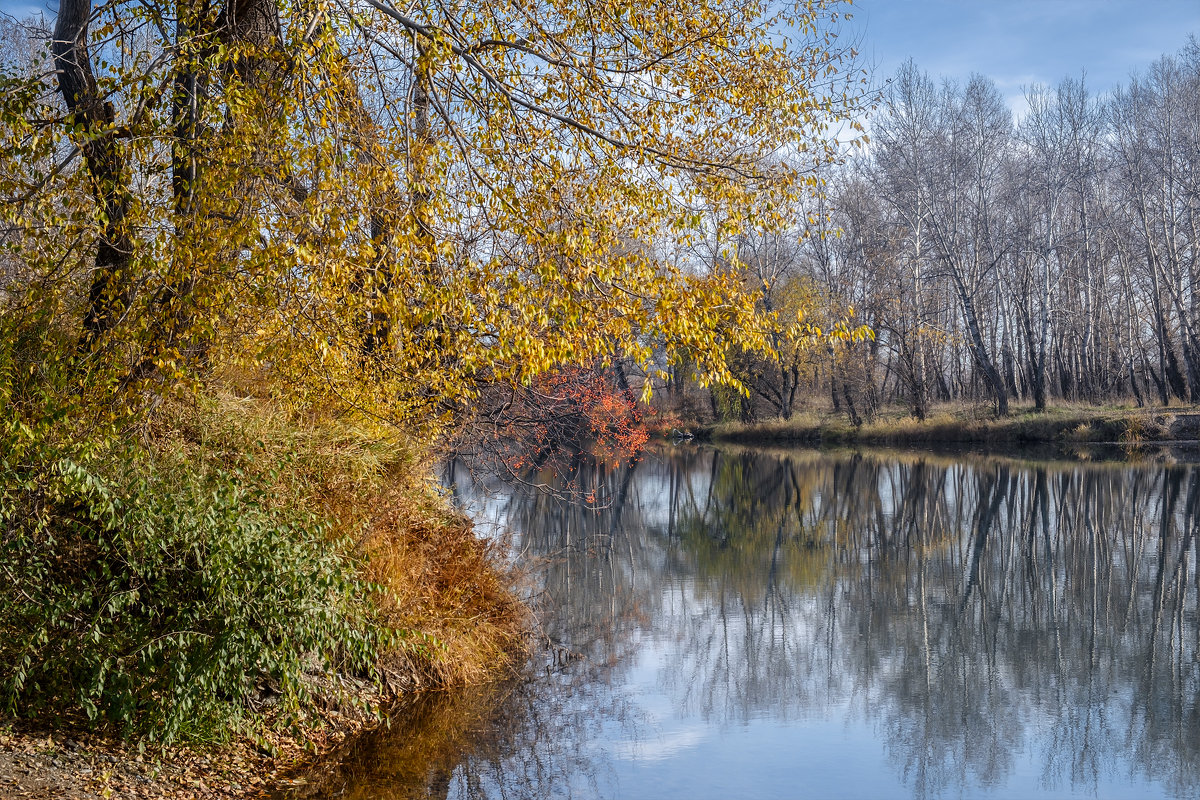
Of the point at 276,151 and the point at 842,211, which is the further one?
the point at 842,211

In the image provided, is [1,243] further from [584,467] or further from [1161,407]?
[1161,407]

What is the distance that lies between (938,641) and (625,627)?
3.54 meters

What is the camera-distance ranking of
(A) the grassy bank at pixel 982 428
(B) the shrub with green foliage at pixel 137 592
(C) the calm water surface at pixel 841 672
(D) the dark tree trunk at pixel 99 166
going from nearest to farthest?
(B) the shrub with green foliage at pixel 137 592 < (D) the dark tree trunk at pixel 99 166 < (C) the calm water surface at pixel 841 672 < (A) the grassy bank at pixel 982 428

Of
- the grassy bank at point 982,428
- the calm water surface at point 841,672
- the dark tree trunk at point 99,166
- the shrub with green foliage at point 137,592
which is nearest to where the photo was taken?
the shrub with green foliage at point 137,592

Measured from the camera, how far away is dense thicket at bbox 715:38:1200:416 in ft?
118

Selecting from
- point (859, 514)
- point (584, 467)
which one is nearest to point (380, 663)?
point (859, 514)

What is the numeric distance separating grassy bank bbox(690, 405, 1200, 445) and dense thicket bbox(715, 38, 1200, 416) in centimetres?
127

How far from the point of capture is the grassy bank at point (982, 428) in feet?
103

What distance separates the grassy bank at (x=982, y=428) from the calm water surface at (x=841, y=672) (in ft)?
44.9

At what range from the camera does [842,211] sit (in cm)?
4469

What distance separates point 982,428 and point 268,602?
3378 centimetres

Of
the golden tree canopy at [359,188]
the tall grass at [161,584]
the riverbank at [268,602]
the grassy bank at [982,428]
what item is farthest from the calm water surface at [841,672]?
the grassy bank at [982,428]

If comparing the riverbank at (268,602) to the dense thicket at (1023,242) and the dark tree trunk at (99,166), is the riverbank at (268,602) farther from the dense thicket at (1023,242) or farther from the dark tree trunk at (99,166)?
the dense thicket at (1023,242)

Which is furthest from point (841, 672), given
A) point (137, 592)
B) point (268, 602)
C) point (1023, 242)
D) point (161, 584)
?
point (1023, 242)
